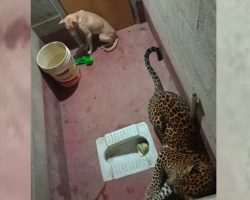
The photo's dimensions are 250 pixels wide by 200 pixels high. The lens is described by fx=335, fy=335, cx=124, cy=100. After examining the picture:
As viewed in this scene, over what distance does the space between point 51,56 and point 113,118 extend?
19.5 inches

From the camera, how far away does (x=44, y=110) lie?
171 cm

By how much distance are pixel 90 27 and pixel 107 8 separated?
16cm

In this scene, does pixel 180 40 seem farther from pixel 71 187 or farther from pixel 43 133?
pixel 71 187

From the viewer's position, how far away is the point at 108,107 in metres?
1.83

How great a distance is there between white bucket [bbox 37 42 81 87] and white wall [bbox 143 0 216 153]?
0.52 meters

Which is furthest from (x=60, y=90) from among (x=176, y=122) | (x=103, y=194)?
(x=176, y=122)

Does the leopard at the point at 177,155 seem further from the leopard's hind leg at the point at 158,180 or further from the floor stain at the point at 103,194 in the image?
the floor stain at the point at 103,194

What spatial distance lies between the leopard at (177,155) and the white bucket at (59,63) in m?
0.51

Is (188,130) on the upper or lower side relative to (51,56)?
lower

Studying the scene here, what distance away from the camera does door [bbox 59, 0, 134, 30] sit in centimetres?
186

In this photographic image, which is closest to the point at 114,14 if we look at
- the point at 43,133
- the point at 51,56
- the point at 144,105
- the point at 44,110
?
the point at 51,56

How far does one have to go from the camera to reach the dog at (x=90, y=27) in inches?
70.3

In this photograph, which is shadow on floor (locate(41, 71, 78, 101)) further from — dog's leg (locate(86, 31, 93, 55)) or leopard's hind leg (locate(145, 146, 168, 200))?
leopard's hind leg (locate(145, 146, 168, 200))

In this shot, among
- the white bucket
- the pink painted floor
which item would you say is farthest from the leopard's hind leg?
the white bucket
